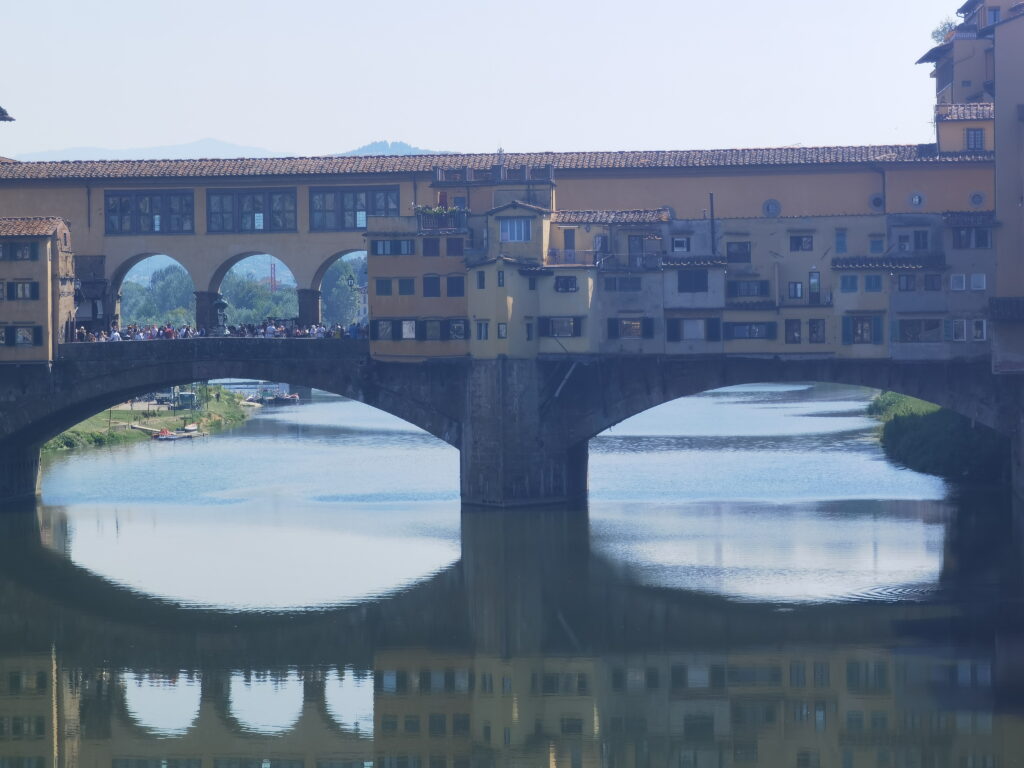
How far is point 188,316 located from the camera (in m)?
195

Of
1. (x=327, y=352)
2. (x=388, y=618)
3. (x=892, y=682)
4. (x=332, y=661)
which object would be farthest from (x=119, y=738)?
(x=327, y=352)

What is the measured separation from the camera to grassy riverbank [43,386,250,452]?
9262cm

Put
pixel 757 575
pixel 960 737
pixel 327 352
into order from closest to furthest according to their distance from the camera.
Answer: pixel 960 737 → pixel 757 575 → pixel 327 352

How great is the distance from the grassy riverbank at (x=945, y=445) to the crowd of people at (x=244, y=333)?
25248 mm

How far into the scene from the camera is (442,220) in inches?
2485

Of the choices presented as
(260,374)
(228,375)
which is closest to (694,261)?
(260,374)

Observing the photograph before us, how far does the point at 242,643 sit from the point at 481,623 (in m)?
6.63

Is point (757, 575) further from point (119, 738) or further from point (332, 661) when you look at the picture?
point (119, 738)

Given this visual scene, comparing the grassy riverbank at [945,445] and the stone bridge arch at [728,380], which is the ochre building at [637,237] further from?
the grassy riverbank at [945,445]

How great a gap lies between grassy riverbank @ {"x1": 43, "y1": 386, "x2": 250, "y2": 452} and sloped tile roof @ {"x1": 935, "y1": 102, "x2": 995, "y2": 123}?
153ft

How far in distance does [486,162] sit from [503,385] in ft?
33.1

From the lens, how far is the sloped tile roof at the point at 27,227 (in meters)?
64.1

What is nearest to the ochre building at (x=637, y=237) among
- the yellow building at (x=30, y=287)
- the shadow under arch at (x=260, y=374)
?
the shadow under arch at (x=260, y=374)

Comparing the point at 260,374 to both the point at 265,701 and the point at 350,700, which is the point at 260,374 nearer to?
the point at 265,701
